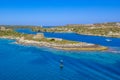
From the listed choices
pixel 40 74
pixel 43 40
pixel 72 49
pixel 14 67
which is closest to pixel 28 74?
pixel 40 74

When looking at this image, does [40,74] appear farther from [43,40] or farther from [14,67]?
[43,40]

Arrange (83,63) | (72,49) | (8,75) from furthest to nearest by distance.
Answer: (72,49)
(83,63)
(8,75)

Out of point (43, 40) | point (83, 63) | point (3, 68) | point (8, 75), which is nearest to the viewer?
point (8, 75)

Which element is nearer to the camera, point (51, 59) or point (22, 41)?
point (51, 59)

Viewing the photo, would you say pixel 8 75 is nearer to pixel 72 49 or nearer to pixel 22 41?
pixel 72 49

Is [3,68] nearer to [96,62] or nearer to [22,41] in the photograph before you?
[96,62]

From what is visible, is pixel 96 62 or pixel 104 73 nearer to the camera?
pixel 104 73

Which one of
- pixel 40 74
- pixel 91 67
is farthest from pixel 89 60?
pixel 40 74

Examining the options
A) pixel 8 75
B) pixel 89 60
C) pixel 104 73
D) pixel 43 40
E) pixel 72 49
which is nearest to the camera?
pixel 8 75

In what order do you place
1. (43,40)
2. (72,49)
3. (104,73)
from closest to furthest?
(104,73), (72,49), (43,40)
